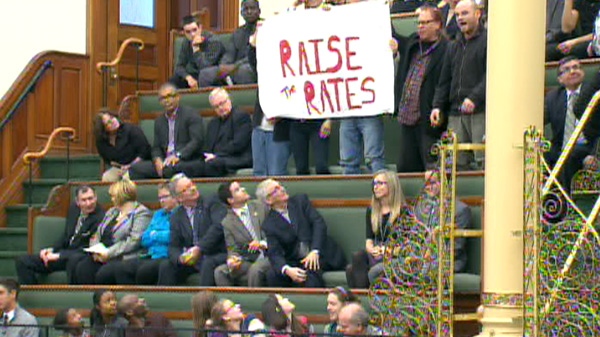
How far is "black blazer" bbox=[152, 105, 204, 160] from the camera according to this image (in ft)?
47.7

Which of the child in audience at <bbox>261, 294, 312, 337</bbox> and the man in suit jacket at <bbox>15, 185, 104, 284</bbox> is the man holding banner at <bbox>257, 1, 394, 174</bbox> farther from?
the child in audience at <bbox>261, 294, 312, 337</bbox>

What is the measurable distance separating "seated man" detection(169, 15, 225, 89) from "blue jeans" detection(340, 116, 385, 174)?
253 centimetres

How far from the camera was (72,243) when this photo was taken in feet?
46.1

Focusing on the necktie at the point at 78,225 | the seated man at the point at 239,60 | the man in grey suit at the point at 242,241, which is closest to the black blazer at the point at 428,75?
the man in grey suit at the point at 242,241

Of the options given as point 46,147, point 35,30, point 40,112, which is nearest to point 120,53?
point 35,30

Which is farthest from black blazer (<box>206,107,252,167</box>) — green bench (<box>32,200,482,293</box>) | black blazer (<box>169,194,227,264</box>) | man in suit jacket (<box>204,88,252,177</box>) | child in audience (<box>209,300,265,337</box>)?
child in audience (<box>209,300,265,337</box>)

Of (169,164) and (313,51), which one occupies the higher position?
(313,51)

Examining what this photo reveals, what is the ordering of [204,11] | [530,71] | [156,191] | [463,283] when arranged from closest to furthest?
[530,71] → [463,283] → [156,191] → [204,11]

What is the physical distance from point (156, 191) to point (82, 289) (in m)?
1.30

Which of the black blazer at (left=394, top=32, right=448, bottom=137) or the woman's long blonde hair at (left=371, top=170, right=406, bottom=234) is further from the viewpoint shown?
the black blazer at (left=394, top=32, right=448, bottom=137)

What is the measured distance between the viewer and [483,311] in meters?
8.20

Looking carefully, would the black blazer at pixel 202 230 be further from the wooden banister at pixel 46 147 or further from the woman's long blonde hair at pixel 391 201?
the wooden banister at pixel 46 147

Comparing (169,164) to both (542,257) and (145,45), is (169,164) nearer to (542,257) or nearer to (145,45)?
(145,45)

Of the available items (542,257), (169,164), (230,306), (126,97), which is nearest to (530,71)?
(542,257)
